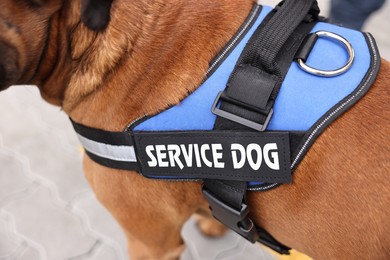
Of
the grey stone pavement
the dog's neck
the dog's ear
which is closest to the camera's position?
the dog's ear

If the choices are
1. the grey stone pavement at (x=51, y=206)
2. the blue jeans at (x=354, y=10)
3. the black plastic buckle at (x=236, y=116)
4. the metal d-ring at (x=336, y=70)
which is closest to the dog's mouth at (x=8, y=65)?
the black plastic buckle at (x=236, y=116)

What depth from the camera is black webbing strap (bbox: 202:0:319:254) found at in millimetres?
965

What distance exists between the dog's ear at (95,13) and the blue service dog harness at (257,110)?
0.26m

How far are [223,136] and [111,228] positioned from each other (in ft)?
3.85

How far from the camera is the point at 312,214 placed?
1.00 m

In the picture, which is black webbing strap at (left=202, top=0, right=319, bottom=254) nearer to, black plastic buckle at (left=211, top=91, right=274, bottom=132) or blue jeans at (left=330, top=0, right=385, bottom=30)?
black plastic buckle at (left=211, top=91, right=274, bottom=132)

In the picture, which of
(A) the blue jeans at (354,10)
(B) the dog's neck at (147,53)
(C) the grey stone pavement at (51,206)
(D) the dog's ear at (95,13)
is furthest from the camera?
(A) the blue jeans at (354,10)

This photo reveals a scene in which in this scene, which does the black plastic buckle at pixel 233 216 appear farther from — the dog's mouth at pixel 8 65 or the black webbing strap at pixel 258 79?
the dog's mouth at pixel 8 65

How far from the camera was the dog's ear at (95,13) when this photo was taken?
0.95 metres

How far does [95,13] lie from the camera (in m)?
0.98

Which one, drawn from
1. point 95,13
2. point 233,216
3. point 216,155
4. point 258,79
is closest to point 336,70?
point 258,79

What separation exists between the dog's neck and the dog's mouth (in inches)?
4.4

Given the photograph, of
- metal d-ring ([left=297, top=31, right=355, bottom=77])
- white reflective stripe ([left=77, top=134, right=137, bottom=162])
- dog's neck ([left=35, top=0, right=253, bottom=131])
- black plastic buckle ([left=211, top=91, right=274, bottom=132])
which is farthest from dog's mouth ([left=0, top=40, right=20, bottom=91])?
metal d-ring ([left=297, top=31, right=355, bottom=77])

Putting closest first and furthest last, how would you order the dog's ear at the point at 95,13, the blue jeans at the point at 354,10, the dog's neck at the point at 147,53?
the dog's ear at the point at 95,13 → the dog's neck at the point at 147,53 → the blue jeans at the point at 354,10
